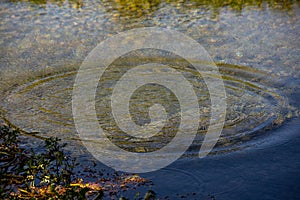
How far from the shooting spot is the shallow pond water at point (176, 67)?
4227 millimetres

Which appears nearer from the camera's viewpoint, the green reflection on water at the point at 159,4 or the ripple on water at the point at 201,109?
the ripple on water at the point at 201,109

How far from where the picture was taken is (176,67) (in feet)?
19.9

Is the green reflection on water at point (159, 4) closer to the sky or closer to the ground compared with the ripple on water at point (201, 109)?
closer to the sky

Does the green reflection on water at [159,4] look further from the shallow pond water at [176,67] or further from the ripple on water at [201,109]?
the ripple on water at [201,109]

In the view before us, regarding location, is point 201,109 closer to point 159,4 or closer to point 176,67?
point 176,67

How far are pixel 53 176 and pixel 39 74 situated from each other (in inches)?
102

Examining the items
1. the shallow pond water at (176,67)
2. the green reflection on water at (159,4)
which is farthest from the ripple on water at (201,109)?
the green reflection on water at (159,4)

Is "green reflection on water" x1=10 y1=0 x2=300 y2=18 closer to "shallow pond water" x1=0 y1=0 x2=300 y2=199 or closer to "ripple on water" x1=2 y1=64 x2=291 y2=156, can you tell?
"shallow pond water" x1=0 y1=0 x2=300 y2=199

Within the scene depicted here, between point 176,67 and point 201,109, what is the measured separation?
1.21 metres

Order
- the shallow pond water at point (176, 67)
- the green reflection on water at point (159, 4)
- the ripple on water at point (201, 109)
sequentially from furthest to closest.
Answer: the green reflection on water at point (159, 4) → the ripple on water at point (201, 109) → the shallow pond water at point (176, 67)

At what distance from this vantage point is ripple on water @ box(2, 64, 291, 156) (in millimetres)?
4422

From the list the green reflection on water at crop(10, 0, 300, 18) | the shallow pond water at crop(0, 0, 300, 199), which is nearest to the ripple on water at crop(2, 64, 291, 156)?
the shallow pond water at crop(0, 0, 300, 199)

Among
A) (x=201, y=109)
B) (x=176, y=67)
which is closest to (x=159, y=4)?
(x=176, y=67)

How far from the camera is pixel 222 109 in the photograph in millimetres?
4961
